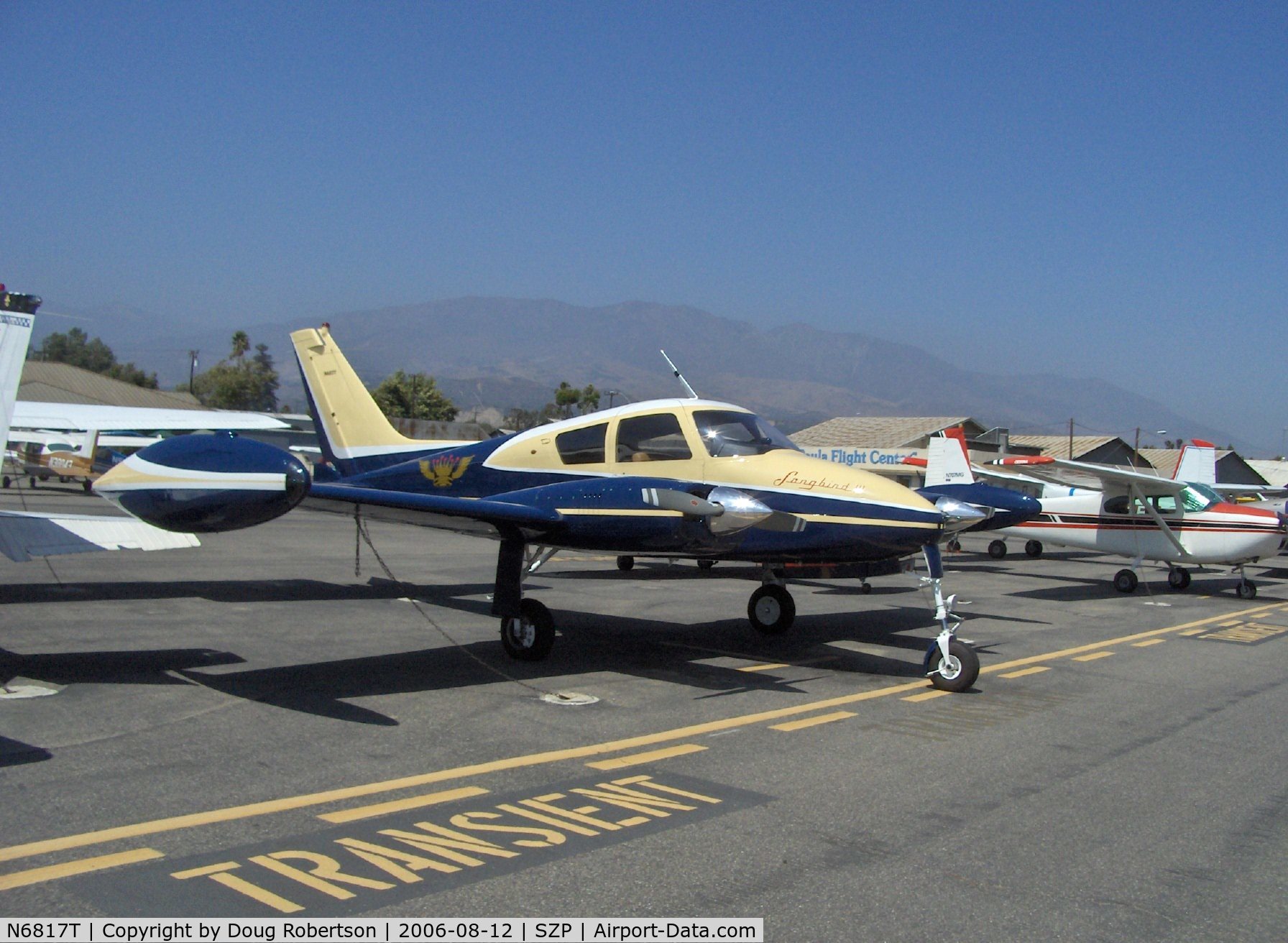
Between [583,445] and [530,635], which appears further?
[583,445]

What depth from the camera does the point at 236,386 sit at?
396ft

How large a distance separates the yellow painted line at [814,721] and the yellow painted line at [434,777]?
168mm

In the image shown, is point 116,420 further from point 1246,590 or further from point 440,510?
point 1246,590

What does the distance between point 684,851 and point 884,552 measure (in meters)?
5.30

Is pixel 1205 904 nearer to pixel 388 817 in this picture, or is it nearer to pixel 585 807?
pixel 585 807

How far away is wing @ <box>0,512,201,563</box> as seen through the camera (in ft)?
28.3

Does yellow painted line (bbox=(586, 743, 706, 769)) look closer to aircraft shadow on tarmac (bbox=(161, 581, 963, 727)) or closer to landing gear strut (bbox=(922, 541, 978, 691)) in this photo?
aircraft shadow on tarmac (bbox=(161, 581, 963, 727))

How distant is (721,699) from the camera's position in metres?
9.30

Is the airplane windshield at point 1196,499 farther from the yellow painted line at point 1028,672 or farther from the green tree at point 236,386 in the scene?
the green tree at point 236,386

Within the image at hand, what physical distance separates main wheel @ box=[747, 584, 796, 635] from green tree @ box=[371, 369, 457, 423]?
272 feet

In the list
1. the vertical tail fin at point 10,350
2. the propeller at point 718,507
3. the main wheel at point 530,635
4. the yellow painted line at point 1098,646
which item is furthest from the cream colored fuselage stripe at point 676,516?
the vertical tail fin at point 10,350

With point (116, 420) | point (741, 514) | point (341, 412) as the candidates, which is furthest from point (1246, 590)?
point (116, 420)

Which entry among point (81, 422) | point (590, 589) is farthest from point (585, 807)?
point (81, 422)

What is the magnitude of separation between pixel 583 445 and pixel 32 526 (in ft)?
17.8
